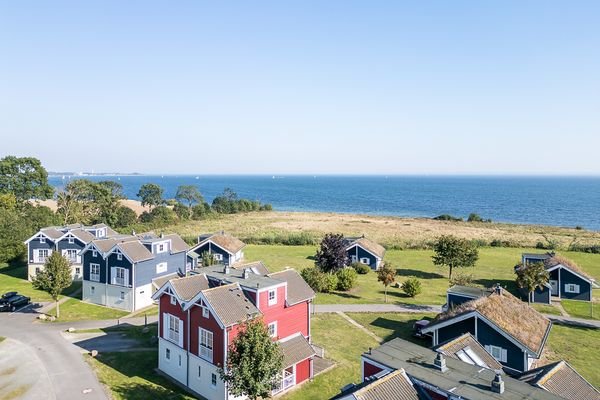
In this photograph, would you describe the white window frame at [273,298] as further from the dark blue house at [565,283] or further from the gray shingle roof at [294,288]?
the dark blue house at [565,283]

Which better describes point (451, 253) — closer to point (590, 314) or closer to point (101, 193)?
point (590, 314)

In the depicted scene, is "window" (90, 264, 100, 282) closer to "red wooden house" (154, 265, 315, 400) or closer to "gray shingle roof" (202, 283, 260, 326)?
"red wooden house" (154, 265, 315, 400)

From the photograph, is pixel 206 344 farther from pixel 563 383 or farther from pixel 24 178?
pixel 24 178

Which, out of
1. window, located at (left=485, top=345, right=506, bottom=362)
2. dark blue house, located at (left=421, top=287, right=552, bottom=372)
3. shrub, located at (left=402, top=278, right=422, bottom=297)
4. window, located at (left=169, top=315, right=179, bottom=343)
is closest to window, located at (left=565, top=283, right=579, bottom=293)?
shrub, located at (left=402, top=278, right=422, bottom=297)

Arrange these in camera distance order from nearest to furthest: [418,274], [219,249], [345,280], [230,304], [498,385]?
[498,385] → [230,304] → [345,280] → [418,274] → [219,249]

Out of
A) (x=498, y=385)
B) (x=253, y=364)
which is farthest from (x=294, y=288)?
(x=498, y=385)
